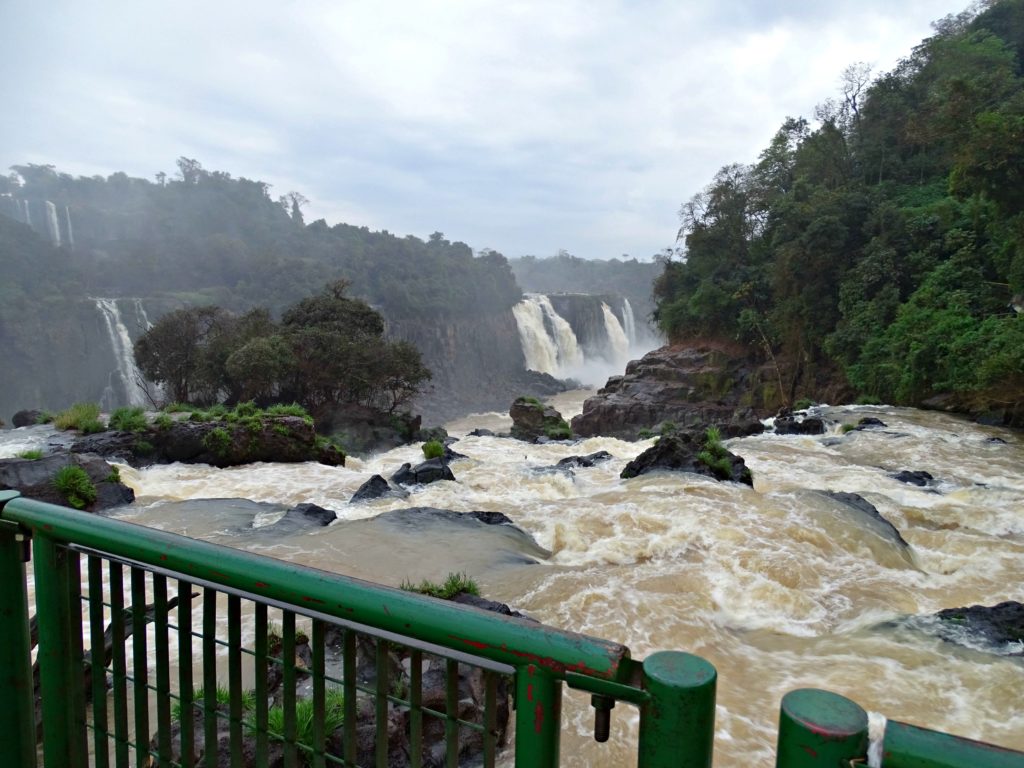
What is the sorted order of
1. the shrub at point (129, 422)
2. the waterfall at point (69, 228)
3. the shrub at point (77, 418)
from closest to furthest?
the shrub at point (129, 422) → the shrub at point (77, 418) → the waterfall at point (69, 228)

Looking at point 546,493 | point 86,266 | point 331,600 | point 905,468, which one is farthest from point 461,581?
point 86,266

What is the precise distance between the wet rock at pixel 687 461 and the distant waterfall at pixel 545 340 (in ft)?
118

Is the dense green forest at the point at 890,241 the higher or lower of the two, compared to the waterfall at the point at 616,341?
higher

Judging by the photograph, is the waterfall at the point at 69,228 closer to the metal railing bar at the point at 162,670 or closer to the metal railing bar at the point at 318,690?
the metal railing bar at the point at 162,670

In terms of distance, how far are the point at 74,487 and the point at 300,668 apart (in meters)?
10.5

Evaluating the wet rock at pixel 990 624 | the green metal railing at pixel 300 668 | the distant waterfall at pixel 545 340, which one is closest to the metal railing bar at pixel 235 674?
the green metal railing at pixel 300 668

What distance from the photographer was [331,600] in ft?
4.63

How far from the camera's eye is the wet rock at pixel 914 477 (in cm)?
1069

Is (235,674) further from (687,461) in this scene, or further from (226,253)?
(226,253)

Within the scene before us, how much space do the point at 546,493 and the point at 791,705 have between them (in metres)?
10.2

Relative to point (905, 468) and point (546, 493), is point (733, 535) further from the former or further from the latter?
point (905, 468)

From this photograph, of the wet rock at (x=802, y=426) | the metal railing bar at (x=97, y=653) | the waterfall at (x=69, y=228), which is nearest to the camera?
the metal railing bar at (x=97, y=653)

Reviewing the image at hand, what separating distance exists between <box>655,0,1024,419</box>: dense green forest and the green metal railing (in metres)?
16.5

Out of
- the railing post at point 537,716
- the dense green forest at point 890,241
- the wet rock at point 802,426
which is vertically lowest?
the wet rock at point 802,426
